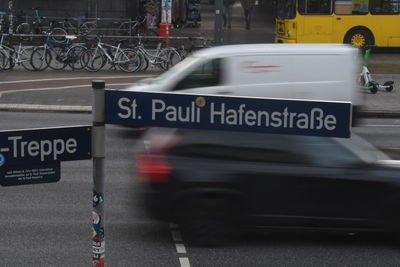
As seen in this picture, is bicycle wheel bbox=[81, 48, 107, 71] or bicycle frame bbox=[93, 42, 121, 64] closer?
bicycle frame bbox=[93, 42, 121, 64]

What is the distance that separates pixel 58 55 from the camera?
24469 millimetres

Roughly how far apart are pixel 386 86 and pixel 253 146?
46.9ft

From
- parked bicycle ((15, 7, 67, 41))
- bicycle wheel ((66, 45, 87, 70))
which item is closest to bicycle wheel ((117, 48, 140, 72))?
bicycle wheel ((66, 45, 87, 70))

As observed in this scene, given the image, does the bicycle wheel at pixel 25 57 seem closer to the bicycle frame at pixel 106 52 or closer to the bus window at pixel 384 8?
the bicycle frame at pixel 106 52

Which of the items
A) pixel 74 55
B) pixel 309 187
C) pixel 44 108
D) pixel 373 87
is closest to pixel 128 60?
pixel 74 55

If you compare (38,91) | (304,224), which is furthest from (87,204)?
(38,91)

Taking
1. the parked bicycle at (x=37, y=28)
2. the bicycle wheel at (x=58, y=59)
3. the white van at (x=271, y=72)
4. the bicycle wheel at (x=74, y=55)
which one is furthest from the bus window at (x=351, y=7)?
the white van at (x=271, y=72)

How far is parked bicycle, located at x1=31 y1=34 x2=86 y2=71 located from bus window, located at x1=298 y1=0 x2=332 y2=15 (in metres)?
9.32

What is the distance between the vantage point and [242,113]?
15.0 feet

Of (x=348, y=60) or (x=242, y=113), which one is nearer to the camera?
(x=242, y=113)

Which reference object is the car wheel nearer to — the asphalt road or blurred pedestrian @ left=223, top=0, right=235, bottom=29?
the asphalt road

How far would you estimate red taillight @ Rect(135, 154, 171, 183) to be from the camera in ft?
27.0

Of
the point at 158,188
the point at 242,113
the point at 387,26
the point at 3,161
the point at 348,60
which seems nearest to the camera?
the point at 3,161

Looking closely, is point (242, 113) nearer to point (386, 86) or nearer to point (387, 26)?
point (386, 86)
